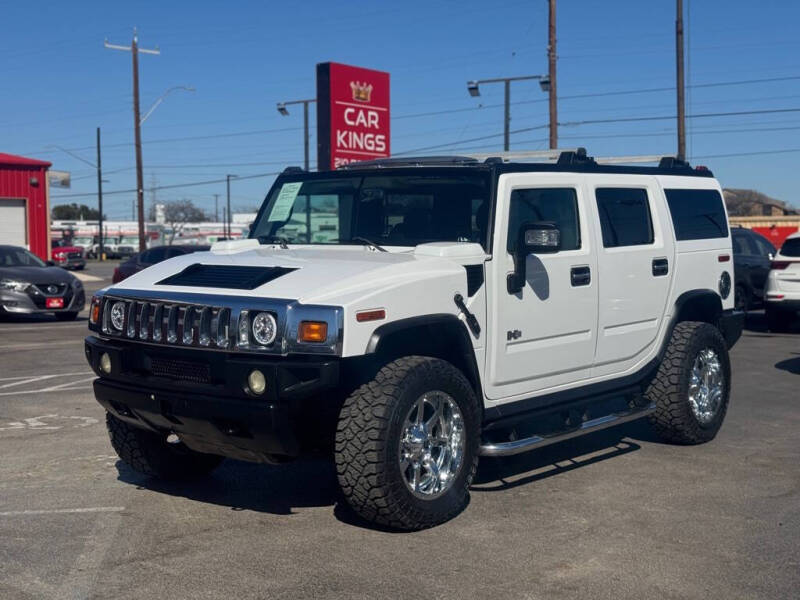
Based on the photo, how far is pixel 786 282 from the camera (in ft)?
51.8

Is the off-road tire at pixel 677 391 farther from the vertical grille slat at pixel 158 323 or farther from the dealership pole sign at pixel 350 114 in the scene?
the dealership pole sign at pixel 350 114

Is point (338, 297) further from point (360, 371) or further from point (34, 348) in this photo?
point (34, 348)

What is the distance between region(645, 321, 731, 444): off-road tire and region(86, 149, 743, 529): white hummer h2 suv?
0.01 meters

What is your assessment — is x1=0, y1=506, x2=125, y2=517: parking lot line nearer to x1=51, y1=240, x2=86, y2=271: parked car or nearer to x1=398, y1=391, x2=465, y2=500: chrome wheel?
x1=398, y1=391, x2=465, y2=500: chrome wheel

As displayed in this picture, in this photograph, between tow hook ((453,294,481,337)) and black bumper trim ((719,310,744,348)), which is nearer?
tow hook ((453,294,481,337))

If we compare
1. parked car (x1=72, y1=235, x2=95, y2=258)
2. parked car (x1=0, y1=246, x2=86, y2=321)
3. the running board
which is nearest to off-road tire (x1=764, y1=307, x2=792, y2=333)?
the running board

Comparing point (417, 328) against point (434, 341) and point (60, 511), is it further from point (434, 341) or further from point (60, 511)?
point (60, 511)

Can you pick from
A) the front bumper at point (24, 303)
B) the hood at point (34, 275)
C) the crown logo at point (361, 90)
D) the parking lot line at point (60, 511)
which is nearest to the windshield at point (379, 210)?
the parking lot line at point (60, 511)

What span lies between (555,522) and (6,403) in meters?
5.97

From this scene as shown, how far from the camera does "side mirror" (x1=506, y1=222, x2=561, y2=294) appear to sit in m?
5.95

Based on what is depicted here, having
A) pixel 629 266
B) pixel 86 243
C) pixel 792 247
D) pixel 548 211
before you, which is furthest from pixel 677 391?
pixel 86 243

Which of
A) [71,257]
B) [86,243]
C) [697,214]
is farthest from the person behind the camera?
[86,243]

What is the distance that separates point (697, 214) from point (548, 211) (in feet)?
6.78

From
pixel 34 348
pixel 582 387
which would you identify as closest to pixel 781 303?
pixel 582 387
